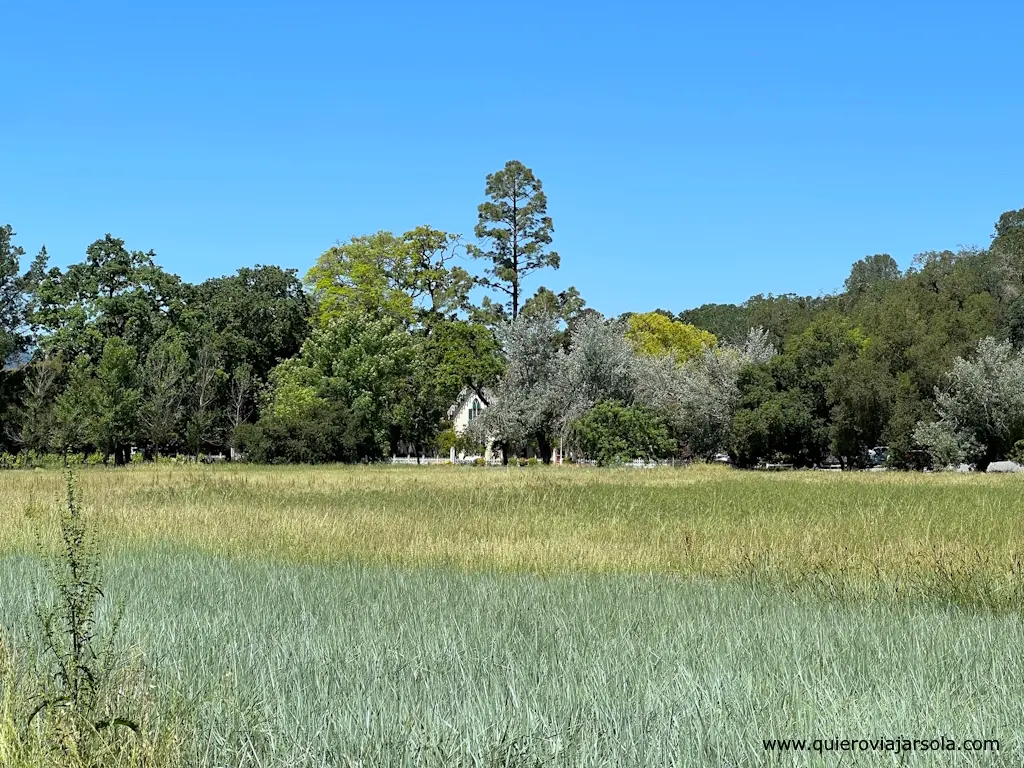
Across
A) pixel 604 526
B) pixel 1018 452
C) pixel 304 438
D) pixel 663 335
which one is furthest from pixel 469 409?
pixel 604 526

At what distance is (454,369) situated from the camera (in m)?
56.1

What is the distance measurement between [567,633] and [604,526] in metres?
9.53

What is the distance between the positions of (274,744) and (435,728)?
29.8 inches

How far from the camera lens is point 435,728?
4.48 metres

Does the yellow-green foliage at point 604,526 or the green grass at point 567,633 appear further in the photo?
the yellow-green foliage at point 604,526

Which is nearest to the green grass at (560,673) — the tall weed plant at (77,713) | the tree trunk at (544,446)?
the tall weed plant at (77,713)

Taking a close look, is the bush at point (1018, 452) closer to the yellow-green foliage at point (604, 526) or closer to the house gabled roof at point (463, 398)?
the yellow-green foliage at point (604, 526)

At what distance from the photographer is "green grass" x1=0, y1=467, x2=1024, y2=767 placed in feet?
14.7

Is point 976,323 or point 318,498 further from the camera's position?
point 976,323

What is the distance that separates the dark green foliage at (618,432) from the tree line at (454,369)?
3.8 inches

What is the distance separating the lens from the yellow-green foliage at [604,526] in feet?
37.7

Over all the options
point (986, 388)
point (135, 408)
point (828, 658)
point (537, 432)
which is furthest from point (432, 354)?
point (828, 658)

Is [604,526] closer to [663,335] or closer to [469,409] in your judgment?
[663,335]

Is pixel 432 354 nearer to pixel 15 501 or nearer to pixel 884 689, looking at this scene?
pixel 15 501
